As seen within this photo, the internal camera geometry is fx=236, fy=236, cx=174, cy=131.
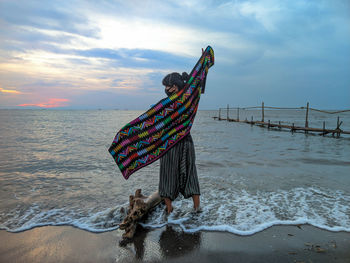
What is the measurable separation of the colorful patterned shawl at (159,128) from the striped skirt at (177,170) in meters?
0.11

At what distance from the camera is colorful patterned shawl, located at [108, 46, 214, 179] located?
3199mm

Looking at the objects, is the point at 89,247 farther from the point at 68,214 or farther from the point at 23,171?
the point at 23,171

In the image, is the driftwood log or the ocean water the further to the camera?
the ocean water

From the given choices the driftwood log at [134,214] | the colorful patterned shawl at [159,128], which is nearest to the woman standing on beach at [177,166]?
the colorful patterned shawl at [159,128]

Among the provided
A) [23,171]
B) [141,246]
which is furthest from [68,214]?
[23,171]

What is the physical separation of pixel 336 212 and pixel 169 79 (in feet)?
10.8

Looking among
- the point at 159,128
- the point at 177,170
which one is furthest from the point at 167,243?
the point at 159,128

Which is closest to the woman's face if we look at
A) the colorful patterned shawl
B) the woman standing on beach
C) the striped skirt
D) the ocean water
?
the woman standing on beach

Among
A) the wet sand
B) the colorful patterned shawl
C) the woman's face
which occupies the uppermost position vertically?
the woman's face

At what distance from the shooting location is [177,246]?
2.65m

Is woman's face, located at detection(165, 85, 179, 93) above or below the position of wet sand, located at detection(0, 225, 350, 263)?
above

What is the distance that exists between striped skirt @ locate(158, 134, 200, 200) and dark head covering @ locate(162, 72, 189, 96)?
74cm

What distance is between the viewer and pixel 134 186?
5.34m

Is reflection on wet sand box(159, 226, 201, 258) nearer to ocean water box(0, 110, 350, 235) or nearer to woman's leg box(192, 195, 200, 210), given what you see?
ocean water box(0, 110, 350, 235)
